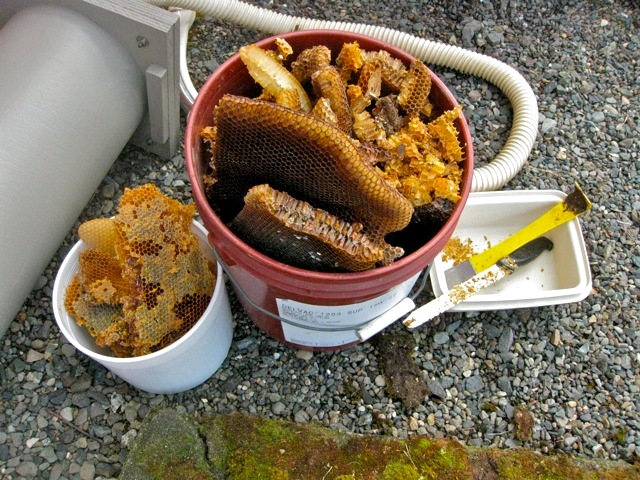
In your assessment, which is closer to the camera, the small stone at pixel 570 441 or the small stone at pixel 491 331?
the small stone at pixel 570 441

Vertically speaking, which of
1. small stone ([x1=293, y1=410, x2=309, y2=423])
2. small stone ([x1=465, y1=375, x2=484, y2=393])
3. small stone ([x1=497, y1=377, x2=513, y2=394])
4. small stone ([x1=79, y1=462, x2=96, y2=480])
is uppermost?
small stone ([x1=497, y1=377, x2=513, y2=394])

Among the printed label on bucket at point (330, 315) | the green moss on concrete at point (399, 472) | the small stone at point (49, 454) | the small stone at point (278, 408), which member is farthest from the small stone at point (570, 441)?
the small stone at point (49, 454)

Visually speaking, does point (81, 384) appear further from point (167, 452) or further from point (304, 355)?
point (304, 355)

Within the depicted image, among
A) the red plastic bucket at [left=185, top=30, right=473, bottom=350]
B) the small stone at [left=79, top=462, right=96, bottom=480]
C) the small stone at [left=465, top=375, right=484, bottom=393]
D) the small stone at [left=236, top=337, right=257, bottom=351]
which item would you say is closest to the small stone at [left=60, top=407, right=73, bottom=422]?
the small stone at [left=79, top=462, right=96, bottom=480]

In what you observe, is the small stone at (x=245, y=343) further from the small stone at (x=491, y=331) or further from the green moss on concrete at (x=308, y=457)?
the small stone at (x=491, y=331)

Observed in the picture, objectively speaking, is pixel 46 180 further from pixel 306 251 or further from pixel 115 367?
pixel 306 251

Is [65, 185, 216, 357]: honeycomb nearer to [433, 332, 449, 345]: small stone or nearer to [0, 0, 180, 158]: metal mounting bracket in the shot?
[0, 0, 180, 158]: metal mounting bracket
